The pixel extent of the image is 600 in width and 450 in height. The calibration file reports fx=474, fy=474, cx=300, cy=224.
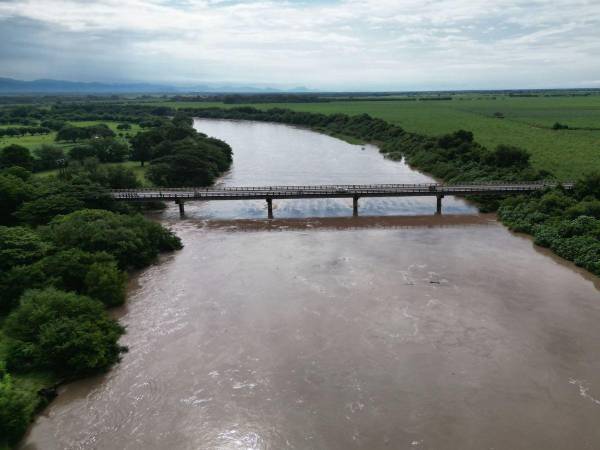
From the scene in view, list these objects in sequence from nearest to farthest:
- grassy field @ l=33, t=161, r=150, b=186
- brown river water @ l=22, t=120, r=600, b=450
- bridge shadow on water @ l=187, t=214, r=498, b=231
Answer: brown river water @ l=22, t=120, r=600, b=450 → bridge shadow on water @ l=187, t=214, r=498, b=231 → grassy field @ l=33, t=161, r=150, b=186

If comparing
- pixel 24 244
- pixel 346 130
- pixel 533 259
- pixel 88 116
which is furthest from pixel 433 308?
pixel 88 116

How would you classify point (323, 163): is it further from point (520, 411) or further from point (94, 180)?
point (520, 411)

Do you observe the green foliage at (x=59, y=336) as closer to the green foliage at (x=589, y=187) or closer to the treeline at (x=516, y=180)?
the treeline at (x=516, y=180)

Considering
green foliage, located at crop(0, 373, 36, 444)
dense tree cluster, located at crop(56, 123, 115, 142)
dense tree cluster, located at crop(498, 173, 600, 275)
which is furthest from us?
dense tree cluster, located at crop(56, 123, 115, 142)

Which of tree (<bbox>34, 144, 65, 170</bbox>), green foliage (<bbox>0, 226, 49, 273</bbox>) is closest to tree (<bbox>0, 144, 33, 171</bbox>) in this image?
tree (<bbox>34, 144, 65, 170</bbox>)

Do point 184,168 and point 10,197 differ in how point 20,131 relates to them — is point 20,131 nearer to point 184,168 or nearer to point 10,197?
point 184,168

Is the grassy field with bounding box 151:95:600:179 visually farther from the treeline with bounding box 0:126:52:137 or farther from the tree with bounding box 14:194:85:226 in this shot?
the treeline with bounding box 0:126:52:137
